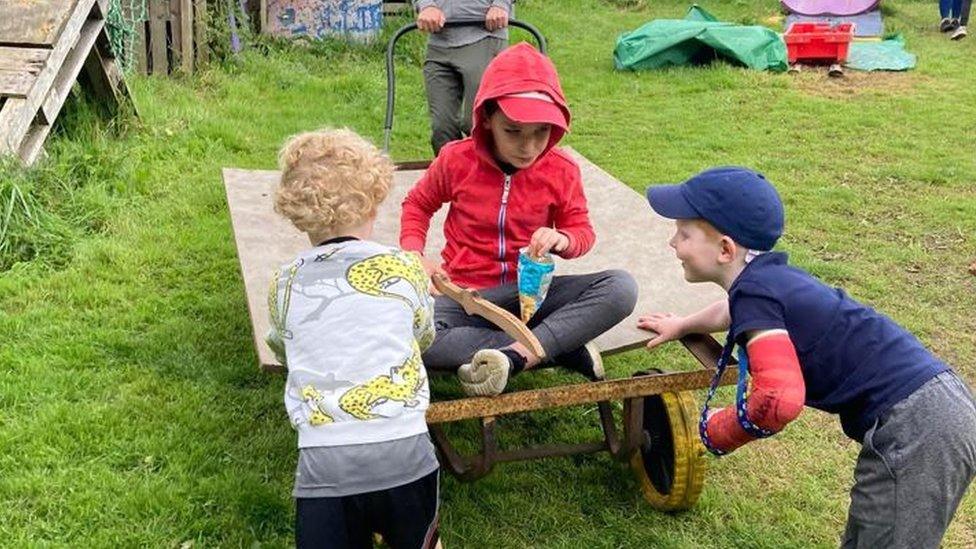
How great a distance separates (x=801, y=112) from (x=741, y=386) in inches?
243

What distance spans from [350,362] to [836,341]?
105 centimetres

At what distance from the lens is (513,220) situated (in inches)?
131

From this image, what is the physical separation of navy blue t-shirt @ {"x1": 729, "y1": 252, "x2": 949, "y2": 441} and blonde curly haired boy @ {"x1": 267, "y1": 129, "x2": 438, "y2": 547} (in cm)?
73

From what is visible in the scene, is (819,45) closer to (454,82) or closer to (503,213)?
(454,82)

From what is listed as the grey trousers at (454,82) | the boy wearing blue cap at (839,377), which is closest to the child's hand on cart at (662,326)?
the boy wearing blue cap at (839,377)

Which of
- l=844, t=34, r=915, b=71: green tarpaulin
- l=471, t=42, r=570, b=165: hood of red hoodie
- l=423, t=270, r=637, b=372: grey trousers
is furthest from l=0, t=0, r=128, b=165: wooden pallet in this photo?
l=844, t=34, r=915, b=71: green tarpaulin

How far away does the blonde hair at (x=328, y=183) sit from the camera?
2221mm

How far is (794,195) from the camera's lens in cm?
605

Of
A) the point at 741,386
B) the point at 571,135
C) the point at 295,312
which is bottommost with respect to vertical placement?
the point at 571,135

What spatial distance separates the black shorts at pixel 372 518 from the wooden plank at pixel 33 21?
3988mm

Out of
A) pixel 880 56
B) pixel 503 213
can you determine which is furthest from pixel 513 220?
pixel 880 56

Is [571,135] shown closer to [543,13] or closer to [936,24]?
[543,13]

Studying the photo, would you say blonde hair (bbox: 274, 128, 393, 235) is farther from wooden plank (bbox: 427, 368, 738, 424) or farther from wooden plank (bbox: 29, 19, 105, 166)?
wooden plank (bbox: 29, 19, 105, 166)

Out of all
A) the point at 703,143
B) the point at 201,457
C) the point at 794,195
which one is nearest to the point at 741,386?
the point at 201,457
